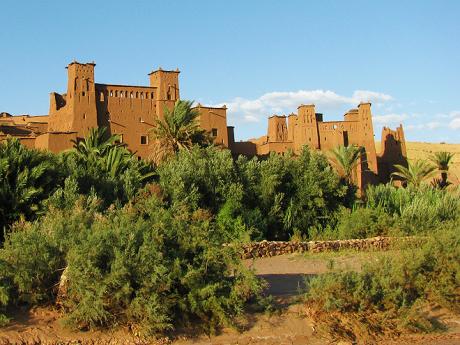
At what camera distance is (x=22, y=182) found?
18.8m

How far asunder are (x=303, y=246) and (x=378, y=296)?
7610 millimetres

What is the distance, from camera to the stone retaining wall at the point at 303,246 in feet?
61.8

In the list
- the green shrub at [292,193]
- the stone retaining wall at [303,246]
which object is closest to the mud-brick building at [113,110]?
the green shrub at [292,193]

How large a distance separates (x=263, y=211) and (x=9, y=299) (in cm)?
1505

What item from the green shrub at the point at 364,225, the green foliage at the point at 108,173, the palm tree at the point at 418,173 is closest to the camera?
the green foliage at the point at 108,173

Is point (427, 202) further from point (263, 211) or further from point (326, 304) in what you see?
point (326, 304)

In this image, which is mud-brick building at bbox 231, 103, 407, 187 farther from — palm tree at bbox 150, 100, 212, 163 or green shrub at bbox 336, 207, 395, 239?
green shrub at bbox 336, 207, 395, 239

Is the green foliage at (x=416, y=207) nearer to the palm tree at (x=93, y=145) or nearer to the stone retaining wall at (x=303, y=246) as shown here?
the stone retaining wall at (x=303, y=246)

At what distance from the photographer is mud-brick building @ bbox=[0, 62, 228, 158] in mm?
37750

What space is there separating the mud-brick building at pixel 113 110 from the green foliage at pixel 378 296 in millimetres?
25313

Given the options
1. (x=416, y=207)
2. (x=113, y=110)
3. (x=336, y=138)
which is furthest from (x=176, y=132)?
(x=336, y=138)

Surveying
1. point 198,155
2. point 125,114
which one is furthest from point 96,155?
point 125,114

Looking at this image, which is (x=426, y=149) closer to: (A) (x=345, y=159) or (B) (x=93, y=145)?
(A) (x=345, y=159)

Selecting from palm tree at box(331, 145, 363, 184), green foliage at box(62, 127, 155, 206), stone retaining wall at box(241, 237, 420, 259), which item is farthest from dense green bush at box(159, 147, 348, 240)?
palm tree at box(331, 145, 363, 184)
